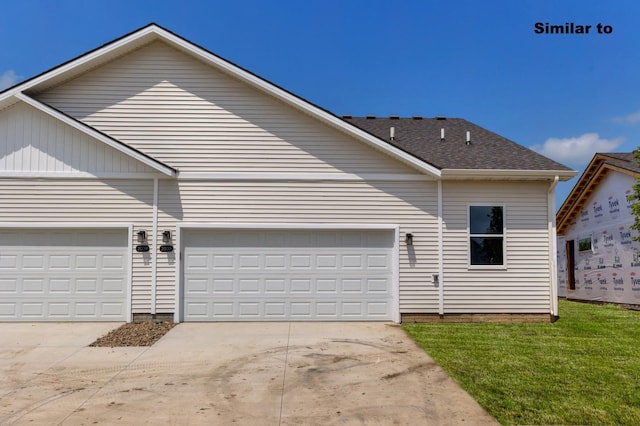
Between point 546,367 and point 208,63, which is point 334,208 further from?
point 546,367

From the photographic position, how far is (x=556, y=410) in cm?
501

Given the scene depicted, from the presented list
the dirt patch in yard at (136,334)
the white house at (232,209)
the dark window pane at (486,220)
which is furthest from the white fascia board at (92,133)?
the dark window pane at (486,220)

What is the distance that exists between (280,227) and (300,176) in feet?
4.13

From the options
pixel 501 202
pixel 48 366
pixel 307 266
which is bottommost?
pixel 48 366

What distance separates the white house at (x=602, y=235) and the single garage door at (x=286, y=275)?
27.8 feet

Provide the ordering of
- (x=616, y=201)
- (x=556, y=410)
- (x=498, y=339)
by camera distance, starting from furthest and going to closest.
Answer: (x=616, y=201), (x=498, y=339), (x=556, y=410)

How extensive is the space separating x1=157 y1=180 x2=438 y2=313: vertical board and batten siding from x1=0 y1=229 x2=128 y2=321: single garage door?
4.91 ft

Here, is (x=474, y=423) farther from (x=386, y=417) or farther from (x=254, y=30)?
(x=254, y=30)

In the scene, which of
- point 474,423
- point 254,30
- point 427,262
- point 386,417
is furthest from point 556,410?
point 254,30

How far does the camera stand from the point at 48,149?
1032 cm

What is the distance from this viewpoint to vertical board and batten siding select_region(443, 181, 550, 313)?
10742 mm

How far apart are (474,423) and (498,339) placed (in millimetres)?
4519

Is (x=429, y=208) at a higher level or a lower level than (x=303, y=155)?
lower

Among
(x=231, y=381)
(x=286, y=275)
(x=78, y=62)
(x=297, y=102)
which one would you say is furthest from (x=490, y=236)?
(x=78, y=62)
